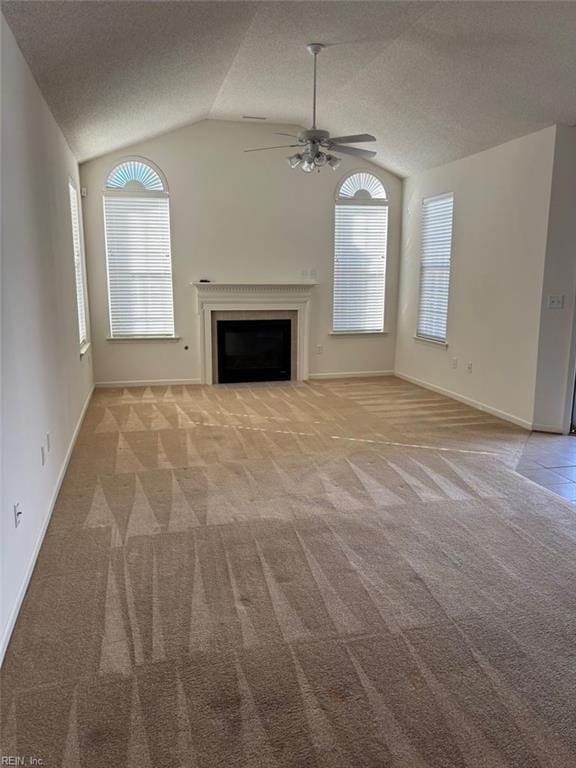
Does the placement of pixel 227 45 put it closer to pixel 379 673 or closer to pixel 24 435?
pixel 24 435

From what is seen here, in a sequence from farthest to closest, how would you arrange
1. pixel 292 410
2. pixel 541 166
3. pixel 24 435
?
pixel 292 410
pixel 541 166
pixel 24 435

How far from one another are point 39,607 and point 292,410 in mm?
3683

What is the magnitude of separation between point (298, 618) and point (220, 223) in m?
5.56

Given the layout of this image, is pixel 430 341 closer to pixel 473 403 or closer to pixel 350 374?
pixel 473 403

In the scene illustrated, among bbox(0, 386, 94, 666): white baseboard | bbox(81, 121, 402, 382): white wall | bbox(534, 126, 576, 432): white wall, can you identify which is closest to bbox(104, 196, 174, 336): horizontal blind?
bbox(81, 121, 402, 382): white wall

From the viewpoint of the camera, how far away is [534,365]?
5.03 m

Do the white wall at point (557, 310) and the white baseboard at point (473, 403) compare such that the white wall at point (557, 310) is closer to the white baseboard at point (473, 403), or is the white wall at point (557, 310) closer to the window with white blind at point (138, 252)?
the white baseboard at point (473, 403)

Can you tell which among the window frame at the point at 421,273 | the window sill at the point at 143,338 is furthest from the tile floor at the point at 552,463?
the window sill at the point at 143,338

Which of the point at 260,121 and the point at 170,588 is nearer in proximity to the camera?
the point at 170,588

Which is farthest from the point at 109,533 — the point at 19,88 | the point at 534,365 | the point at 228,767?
the point at 534,365

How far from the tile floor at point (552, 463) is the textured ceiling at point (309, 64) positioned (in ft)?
8.91

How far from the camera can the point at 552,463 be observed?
422 cm

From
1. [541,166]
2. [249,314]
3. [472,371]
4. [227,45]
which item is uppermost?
[227,45]

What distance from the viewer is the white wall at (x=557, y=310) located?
183 inches
